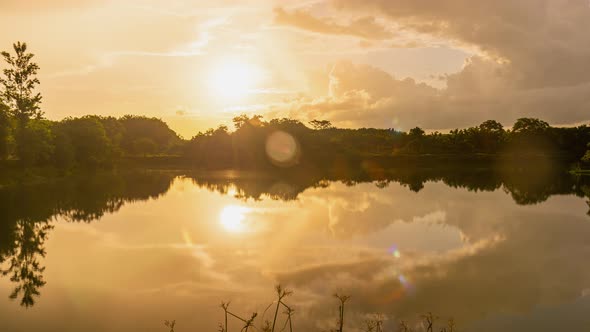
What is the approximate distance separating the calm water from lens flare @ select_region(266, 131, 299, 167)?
2368 inches

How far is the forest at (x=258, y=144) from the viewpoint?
5734cm

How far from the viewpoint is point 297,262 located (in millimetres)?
16844

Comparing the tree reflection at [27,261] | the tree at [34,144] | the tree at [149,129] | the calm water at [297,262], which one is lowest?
the tree reflection at [27,261]

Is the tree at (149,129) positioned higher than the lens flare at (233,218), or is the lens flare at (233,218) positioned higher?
the tree at (149,129)

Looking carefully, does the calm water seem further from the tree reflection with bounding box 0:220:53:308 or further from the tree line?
the tree line

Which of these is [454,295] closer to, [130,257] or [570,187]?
[130,257]

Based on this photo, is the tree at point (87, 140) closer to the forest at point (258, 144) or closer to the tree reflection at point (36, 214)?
the forest at point (258, 144)

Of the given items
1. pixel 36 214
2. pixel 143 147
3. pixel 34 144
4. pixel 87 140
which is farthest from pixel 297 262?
pixel 143 147

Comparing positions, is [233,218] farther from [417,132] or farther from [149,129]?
[149,129]

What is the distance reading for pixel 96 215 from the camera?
1114 inches

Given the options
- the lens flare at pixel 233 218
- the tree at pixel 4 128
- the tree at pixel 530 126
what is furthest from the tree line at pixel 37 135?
the tree at pixel 530 126

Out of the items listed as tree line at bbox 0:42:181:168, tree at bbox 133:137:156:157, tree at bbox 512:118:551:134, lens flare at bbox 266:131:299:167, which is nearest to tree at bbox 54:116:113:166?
tree line at bbox 0:42:181:168

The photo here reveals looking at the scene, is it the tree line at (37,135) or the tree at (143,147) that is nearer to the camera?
Result: the tree line at (37,135)

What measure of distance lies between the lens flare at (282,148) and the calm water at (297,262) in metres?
60.2
